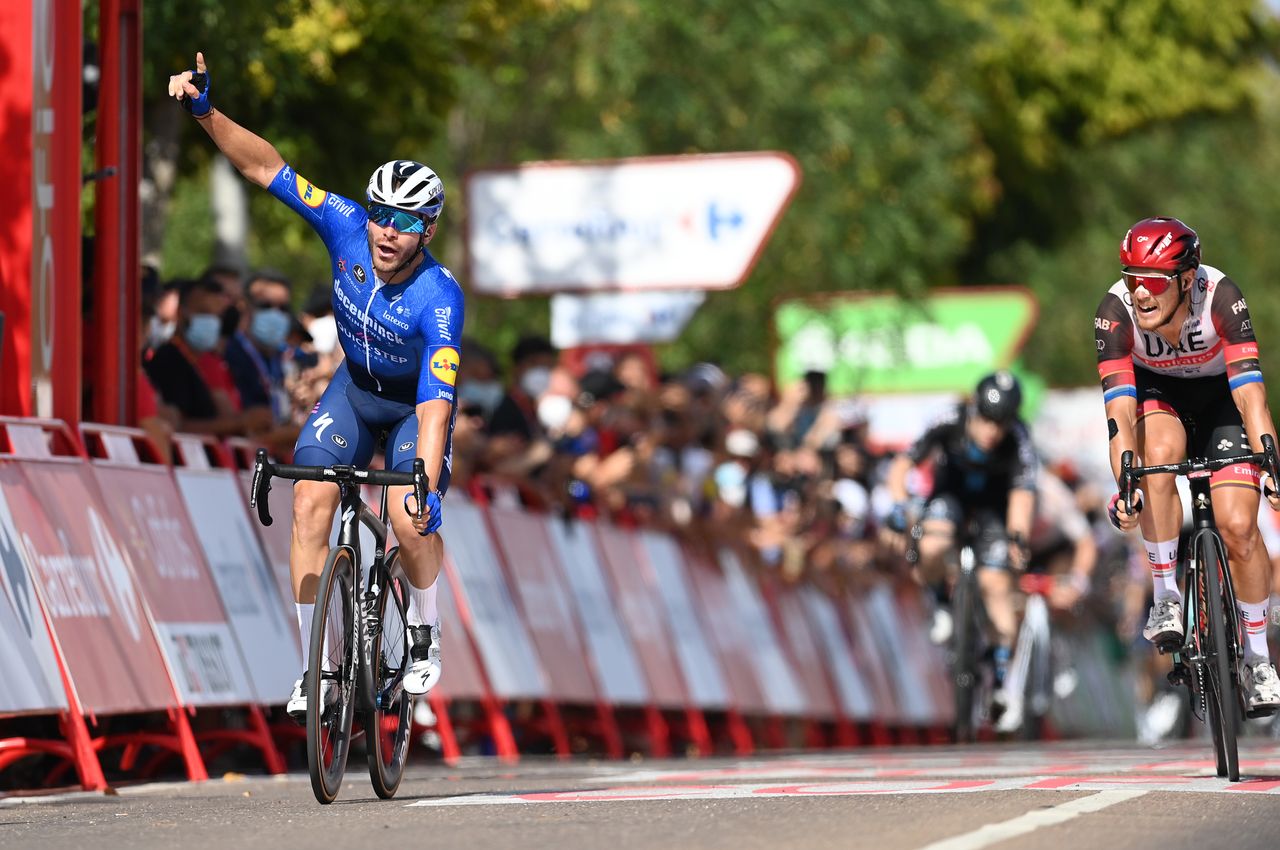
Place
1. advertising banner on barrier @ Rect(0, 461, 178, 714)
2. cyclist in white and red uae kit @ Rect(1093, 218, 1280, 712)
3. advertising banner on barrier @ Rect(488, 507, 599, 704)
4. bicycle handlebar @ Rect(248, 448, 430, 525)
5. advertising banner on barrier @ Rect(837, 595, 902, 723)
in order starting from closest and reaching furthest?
bicycle handlebar @ Rect(248, 448, 430, 525)
cyclist in white and red uae kit @ Rect(1093, 218, 1280, 712)
advertising banner on barrier @ Rect(0, 461, 178, 714)
advertising banner on barrier @ Rect(488, 507, 599, 704)
advertising banner on barrier @ Rect(837, 595, 902, 723)

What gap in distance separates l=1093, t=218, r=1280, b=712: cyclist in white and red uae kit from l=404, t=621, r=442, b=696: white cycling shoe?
2.75m

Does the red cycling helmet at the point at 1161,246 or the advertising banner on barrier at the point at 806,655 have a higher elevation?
the red cycling helmet at the point at 1161,246

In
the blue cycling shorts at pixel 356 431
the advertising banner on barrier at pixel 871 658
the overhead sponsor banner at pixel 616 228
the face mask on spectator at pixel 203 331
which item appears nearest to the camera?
the blue cycling shorts at pixel 356 431

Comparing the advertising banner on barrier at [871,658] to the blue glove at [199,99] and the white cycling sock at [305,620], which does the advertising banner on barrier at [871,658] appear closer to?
the white cycling sock at [305,620]

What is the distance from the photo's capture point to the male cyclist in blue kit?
1021 centimetres

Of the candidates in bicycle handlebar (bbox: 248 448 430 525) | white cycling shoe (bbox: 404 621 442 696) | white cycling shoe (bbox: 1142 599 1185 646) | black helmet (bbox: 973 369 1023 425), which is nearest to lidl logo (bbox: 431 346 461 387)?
bicycle handlebar (bbox: 248 448 430 525)

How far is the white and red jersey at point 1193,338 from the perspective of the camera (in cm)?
1112

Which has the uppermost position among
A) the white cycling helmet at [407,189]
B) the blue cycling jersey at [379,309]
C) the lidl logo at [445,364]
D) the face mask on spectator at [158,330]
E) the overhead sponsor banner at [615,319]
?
the overhead sponsor banner at [615,319]

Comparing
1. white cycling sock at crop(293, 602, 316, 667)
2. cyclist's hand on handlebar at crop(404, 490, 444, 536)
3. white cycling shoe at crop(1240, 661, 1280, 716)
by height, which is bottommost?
white cycling shoe at crop(1240, 661, 1280, 716)

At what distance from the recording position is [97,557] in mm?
12031

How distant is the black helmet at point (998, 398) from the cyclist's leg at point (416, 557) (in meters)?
7.27

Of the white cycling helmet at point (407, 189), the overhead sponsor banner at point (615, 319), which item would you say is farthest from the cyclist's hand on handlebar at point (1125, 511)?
the overhead sponsor banner at point (615, 319)

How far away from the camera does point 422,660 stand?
10.3 m

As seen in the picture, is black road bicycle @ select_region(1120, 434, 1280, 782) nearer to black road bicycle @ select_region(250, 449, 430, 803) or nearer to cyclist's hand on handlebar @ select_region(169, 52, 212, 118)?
black road bicycle @ select_region(250, 449, 430, 803)
